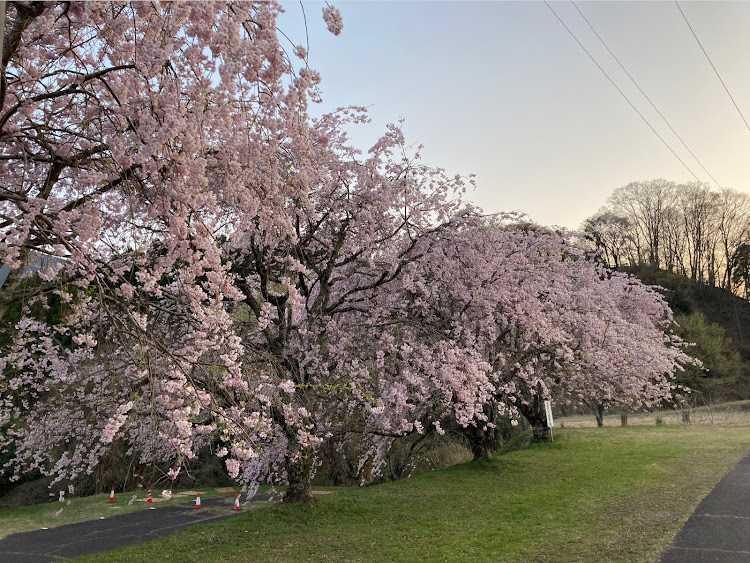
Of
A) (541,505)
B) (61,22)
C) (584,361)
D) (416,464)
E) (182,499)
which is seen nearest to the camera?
(61,22)

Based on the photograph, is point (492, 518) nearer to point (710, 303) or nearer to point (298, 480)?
point (298, 480)

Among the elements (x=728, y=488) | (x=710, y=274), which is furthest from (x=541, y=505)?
(x=710, y=274)

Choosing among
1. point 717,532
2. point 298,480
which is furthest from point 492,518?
point 298,480

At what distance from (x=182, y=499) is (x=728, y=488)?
16.2m

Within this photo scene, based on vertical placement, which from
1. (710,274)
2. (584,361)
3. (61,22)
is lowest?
(584,361)

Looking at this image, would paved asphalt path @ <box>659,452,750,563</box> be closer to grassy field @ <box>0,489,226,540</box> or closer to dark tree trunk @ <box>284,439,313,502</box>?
dark tree trunk @ <box>284,439,313,502</box>

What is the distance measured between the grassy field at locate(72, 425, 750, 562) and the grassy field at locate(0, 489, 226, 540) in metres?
6.88

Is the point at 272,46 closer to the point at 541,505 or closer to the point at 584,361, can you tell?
the point at 541,505

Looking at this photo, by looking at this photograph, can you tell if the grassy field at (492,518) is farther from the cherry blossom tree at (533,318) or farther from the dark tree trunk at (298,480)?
the cherry blossom tree at (533,318)

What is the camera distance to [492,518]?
31.2ft

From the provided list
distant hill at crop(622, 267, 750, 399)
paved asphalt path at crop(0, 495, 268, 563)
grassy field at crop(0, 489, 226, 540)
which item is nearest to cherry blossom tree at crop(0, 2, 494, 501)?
paved asphalt path at crop(0, 495, 268, 563)

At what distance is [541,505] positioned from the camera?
10211mm

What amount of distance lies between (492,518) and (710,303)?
42589mm

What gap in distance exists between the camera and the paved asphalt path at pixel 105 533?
10906mm
